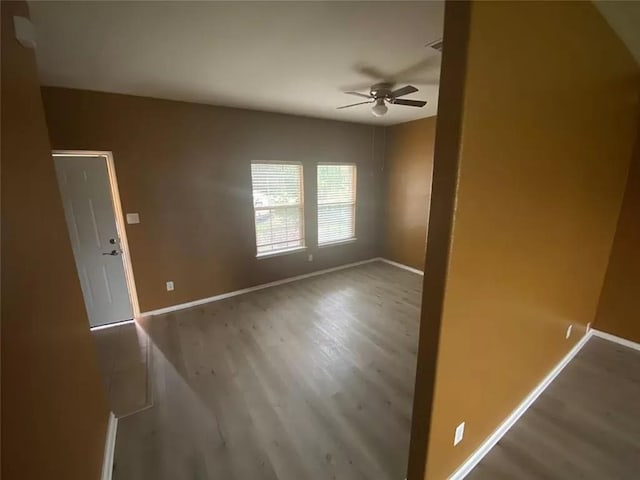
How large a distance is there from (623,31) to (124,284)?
16.5 feet

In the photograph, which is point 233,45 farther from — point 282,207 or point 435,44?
point 282,207

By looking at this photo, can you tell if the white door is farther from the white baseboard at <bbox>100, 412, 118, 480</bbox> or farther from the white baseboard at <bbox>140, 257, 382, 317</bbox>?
the white baseboard at <bbox>100, 412, 118, 480</bbox>

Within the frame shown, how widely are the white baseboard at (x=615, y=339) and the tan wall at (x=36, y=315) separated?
4.41m

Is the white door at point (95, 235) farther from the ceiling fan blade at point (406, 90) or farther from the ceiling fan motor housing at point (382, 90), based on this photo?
the ceiling fan blade at point (406, 90)

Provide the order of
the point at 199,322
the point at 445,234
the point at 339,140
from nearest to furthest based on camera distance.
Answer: the point at 445,234 < the point at 199,322 < the point at 339,140

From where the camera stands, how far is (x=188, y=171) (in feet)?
11.3

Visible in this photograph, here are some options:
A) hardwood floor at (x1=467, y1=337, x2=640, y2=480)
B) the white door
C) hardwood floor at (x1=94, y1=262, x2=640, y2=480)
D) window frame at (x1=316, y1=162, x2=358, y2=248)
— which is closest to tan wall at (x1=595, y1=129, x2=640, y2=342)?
hardwood floor at (x1=94, y1=262, x2=640, y2=480)

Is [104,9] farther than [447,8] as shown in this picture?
Yes

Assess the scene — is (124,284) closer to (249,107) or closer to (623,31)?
(249,107)

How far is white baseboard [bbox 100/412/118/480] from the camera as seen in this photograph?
1.57 m

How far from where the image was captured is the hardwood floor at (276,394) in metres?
1.65

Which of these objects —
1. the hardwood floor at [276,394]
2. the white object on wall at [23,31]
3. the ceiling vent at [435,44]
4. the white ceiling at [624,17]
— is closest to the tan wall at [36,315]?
the white object on wall at [23,31]

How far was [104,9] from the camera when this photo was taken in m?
1.48

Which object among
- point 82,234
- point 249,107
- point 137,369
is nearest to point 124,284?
point 82,234
